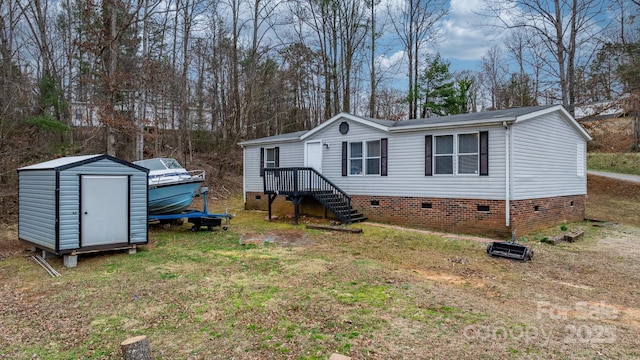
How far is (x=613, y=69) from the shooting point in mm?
24500

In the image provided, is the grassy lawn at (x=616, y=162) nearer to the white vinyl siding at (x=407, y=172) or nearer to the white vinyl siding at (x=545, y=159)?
the white vinyl siding at (x=545, y=159)

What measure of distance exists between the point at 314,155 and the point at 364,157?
2305 mm

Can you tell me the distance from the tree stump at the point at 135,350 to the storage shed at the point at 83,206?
15.7ft

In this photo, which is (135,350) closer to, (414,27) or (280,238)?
(280,238)

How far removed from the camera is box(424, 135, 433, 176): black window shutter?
1162 cm

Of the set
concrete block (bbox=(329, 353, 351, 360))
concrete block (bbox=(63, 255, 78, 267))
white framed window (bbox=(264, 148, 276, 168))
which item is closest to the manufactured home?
white framed window (bbox=(264, 148, 276, 168))

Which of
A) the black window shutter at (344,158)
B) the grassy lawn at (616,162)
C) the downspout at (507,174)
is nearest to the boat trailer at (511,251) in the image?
the downspout at (507,174)

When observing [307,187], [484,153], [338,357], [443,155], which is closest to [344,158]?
[307,187]

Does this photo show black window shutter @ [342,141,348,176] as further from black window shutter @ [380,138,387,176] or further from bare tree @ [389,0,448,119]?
bare tree @ [389,0,448,119]

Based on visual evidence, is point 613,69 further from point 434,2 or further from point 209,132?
point 209,132

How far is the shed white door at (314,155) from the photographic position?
14.5 m

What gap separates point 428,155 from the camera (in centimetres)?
1164

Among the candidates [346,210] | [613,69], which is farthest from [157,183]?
[613,69]

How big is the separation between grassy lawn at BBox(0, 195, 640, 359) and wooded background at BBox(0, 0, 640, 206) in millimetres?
9609
